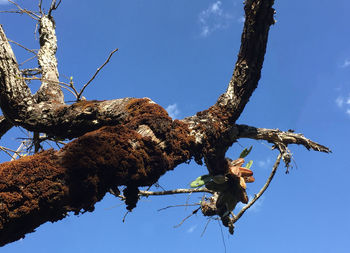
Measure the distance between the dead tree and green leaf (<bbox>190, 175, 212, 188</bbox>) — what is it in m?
0.06

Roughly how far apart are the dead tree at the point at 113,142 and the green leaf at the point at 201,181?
6 cm

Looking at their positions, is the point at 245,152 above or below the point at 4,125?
below

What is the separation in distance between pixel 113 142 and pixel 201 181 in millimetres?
1230

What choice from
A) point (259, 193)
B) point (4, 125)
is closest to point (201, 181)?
point (259, 193)

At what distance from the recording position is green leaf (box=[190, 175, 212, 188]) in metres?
2.71

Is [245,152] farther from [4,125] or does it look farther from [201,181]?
[4,125]

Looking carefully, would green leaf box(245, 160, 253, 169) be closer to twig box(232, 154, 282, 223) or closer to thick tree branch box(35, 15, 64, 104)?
twig box(232, 154, 282, 223)

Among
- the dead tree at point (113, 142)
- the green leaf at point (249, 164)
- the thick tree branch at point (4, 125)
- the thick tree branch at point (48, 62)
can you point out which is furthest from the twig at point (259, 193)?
the thick tree branch at point (4, 125)

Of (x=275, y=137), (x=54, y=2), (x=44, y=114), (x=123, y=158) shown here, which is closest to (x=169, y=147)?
(x=123, y=158)

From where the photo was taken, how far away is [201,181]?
2715 mm

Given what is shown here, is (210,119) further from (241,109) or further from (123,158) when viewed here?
(123,158)

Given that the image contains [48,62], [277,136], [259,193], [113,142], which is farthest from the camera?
[48,62]

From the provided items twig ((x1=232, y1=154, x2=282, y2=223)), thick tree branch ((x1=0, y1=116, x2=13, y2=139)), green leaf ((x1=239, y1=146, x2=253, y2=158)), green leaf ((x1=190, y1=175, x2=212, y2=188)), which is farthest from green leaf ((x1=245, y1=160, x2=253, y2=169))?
thick tree branch ((x1=0, y1=116, x2=13, y2=139))

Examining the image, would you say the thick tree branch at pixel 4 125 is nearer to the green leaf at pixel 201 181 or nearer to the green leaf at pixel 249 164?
the green leaf at pixel 201 181
